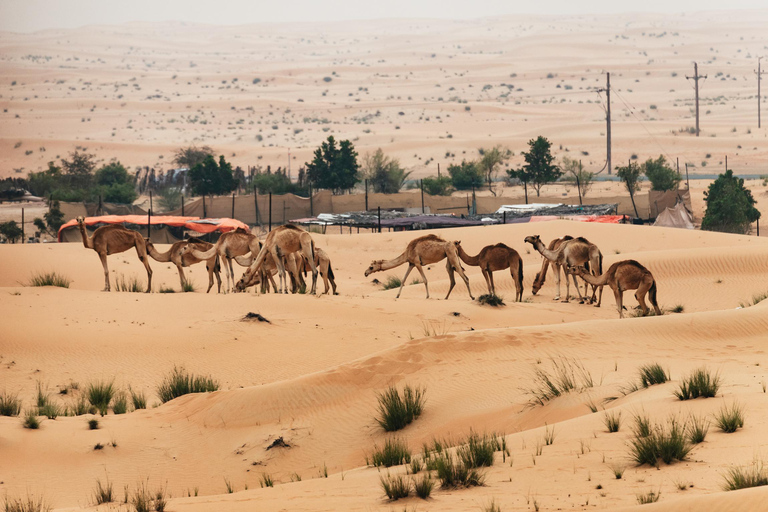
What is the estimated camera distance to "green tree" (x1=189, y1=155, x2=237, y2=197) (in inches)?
2189

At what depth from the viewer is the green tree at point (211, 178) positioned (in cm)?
5559

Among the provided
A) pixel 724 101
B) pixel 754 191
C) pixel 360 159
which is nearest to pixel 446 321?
pixel 754 191

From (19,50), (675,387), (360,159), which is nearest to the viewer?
(675,387)

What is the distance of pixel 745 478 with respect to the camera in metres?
6.89

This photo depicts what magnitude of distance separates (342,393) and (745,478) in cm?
665

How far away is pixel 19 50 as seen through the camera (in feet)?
595

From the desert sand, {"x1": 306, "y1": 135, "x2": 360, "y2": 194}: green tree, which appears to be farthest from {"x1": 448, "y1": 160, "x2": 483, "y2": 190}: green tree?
the desert sand

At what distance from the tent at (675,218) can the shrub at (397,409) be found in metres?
34.4

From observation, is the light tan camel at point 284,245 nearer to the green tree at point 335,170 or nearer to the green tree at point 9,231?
the green tree at point 9,231

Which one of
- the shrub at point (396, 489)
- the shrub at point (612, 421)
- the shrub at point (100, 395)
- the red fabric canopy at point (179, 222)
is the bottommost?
the shrub at point (100, 395)

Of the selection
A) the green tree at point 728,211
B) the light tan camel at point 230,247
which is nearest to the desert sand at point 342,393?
the light tan camel at point 230,247

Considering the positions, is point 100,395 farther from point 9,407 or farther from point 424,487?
point 424,487

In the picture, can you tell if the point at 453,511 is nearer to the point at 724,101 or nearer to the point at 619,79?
the point at 724,101

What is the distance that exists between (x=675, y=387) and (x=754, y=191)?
49.1 meters
